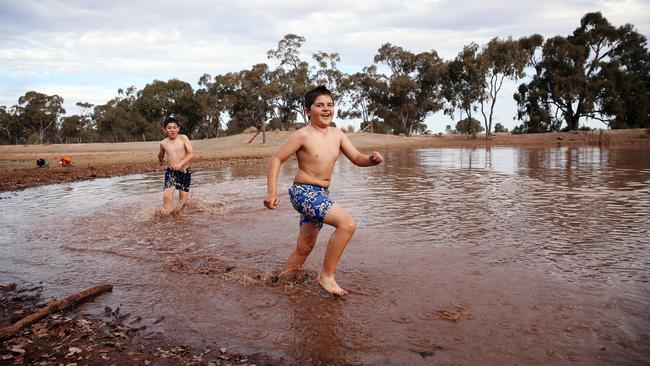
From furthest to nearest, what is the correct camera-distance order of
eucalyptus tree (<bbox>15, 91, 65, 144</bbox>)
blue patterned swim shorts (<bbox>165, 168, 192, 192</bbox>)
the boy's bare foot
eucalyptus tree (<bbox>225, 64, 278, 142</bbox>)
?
eucalyptus tree (<bbox>15, 91, 65, 144</bbox>) → eucalyptus tree (<bbox>225, 64, 278, 142</bbox>) → blue patterned swim shorts (<bbox>165, 168, 192, 192</bbox>) → the boy's bare foot

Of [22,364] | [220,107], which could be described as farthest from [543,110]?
[22,364]

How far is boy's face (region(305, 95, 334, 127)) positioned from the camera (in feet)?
12.9

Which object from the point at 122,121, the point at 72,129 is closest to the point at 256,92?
the point at 122,121

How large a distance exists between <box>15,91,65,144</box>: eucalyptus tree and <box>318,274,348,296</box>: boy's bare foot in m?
72.3

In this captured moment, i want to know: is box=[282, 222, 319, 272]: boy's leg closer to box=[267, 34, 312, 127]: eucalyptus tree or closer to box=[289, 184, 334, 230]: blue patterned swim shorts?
box=[289, 184, 334, 230]: blue patterned swim shorts

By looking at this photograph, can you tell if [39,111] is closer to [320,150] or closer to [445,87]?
[445,87]

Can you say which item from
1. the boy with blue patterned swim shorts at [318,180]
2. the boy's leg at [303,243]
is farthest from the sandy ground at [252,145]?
the boy with blue patterned swim shorts at [318,180]

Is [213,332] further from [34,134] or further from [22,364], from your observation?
[34,134]

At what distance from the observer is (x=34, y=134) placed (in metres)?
66.3

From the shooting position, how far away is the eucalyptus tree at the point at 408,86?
5325 cm

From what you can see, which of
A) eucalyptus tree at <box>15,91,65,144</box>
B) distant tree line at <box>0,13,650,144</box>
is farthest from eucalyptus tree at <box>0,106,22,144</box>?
A: distant tree line at <box>0,13,650,144</box>

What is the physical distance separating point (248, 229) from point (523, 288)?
12.6ft

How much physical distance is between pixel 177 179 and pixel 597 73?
156 feet

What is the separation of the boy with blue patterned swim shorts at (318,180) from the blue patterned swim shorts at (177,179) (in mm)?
4611
